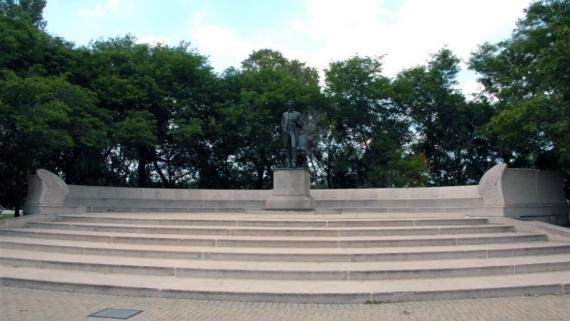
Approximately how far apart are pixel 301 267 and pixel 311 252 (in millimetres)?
871

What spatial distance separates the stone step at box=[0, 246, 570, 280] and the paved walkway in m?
1.18

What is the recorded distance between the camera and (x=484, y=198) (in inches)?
682

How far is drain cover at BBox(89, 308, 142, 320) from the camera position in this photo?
6.77 meters

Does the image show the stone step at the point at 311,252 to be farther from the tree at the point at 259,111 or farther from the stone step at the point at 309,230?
the tree at the point at 259,111

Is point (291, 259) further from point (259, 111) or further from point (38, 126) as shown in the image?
point (259, 111)

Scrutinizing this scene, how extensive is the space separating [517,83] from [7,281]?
21.3 meters


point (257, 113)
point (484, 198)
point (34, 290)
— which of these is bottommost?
point (34, 290)

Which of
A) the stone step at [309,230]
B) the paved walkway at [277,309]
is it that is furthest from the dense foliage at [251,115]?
the paved walkway at [277,309]

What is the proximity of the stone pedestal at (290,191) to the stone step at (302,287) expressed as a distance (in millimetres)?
9803

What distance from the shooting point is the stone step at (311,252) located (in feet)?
32.0

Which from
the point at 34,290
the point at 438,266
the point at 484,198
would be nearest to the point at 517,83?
the point at 484,198

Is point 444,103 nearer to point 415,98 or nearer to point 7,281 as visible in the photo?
point 415,98

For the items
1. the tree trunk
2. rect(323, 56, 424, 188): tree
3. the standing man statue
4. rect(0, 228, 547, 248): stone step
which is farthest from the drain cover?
rect(323, 56, 424, 188): tree

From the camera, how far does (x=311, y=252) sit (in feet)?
32.5
